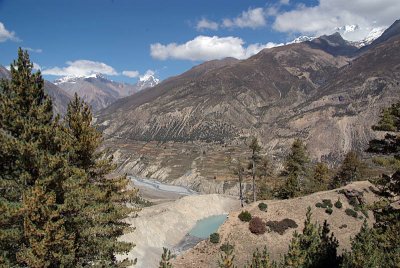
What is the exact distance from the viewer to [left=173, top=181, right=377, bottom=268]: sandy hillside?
49406mm

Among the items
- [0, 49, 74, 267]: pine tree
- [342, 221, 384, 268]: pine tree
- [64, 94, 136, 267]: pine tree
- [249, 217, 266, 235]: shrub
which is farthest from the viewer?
[249, 217, 266, 235]: shrub

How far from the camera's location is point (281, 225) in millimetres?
55781

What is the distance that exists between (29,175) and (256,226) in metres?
38.8

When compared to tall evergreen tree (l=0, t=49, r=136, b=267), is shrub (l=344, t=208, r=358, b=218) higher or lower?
lower

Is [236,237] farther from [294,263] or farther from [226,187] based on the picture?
[226,187]

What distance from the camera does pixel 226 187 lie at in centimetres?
16050

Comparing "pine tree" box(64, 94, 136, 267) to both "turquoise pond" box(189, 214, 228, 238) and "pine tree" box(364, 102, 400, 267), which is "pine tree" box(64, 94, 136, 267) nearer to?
"pine tree" box(364, 102, 400, 267)

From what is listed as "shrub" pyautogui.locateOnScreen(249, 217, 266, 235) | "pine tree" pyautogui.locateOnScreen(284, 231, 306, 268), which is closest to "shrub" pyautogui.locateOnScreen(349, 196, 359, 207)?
"shrub" pyautogui.locateOnScreen(249, 217, 266, 235)

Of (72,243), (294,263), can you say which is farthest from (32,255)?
(294,263)

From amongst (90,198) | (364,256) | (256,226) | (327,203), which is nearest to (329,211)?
(327,203)

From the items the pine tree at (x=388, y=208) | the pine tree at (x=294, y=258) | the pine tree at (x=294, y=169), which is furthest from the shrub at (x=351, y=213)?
the pine tree at (x=294, y=258)

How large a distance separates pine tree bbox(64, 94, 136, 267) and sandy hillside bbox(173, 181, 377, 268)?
23.5m

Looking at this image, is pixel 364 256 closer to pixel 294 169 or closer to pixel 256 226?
pixel 256 226

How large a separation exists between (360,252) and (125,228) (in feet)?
48.1
